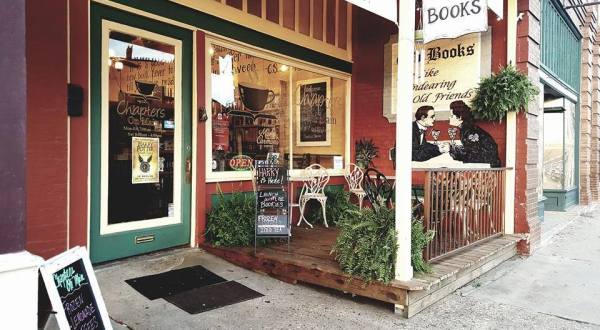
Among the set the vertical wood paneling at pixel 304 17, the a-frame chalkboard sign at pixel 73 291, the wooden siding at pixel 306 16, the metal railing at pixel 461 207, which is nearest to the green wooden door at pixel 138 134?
the wooden siding at pixel 306 16

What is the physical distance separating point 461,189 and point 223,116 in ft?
10.1

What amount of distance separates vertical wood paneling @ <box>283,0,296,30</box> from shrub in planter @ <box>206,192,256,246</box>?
283 centimetres

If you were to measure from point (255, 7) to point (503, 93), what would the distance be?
11.6 feet

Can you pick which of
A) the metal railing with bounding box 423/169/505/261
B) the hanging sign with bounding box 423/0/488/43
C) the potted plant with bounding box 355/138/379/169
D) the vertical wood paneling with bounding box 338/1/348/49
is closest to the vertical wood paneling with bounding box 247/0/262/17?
the vertical wood paneling with bounding box 338/1/348/49

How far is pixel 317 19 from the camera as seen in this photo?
6914mm

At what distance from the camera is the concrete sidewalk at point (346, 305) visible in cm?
336

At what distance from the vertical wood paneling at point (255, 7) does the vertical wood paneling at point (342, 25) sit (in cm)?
192

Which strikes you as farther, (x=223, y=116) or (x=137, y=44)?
(x=223, y=116)

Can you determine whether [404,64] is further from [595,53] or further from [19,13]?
[595,53]

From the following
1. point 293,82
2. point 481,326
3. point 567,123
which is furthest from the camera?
point 567,123

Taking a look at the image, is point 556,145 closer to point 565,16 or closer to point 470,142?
point 565,16

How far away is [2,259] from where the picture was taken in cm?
190

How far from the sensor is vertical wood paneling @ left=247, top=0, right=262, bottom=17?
225 inches

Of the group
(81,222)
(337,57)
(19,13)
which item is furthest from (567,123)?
(19,13)
